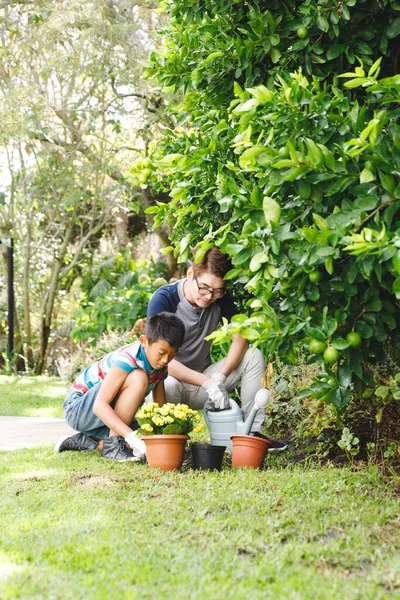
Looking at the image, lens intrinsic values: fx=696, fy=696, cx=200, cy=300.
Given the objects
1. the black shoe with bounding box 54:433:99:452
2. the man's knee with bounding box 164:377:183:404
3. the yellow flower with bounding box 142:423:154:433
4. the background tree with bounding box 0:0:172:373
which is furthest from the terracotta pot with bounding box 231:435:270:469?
the background tree with bounding box 0:0:172:373

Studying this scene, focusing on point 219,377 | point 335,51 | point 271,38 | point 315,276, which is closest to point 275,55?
point 271,38

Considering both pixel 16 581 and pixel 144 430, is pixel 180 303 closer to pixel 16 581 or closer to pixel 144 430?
pixel 144 430

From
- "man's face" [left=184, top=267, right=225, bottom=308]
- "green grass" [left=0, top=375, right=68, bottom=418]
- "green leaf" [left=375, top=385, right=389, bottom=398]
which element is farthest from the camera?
"green grass" [left=0, top=375, right=68, bottom=418]

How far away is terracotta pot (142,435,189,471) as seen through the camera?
357 centimetres

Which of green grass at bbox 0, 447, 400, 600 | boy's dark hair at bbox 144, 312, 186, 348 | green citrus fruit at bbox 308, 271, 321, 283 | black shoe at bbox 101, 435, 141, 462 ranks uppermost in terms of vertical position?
green citrus fruit at bbox 308, 271, 321, 283

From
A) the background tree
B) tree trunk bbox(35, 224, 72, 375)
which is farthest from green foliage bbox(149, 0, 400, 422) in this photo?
tree trunk bbox(35, 224, 72, 375)

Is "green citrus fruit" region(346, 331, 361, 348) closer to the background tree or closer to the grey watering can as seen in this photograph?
the grey watering can

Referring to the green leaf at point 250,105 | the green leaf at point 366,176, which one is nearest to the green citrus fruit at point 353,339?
the green leaf at point 366,176

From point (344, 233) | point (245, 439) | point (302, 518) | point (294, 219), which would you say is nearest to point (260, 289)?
point (294, 219)

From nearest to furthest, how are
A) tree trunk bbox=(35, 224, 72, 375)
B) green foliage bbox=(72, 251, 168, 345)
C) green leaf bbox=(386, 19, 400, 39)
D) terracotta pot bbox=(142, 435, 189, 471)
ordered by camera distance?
green leaf bbox=(386, 19, 400, 39), terracotta pot bbox=(142, 435, 189, 471), green foliage bbox=(72, 251, 168, 345), tree trunk bbox=(35, 224, 72, 375)

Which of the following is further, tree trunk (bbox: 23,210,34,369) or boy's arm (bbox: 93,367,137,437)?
tree trunk (bbox: 23,210,34,369)

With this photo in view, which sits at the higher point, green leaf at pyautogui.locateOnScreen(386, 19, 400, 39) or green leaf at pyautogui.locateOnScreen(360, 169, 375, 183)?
green leaf at pyautogui.locateOnScreen(386, 19, 400, 39)

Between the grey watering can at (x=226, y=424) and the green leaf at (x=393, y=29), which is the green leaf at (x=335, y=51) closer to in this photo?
the green leaf at (x=393, y=29)

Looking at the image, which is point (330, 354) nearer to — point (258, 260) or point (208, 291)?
point (258, 260)
